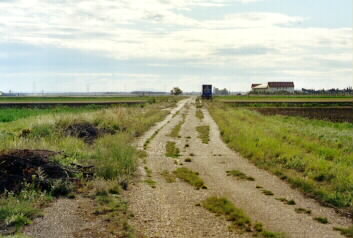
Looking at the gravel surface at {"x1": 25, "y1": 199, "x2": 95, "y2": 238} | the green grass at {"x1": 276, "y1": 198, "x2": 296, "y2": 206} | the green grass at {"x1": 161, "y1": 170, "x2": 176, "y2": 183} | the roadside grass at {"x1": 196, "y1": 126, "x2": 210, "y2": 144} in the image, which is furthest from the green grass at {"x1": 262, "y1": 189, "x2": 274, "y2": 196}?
the roadside grass at {"x1": 196, "y1": 126, "x2": 210, "y2": 144}

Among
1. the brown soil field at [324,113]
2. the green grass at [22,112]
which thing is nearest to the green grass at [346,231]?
the green grass at [22,112]

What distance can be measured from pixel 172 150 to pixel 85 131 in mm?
5395

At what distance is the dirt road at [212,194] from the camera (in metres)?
8.20

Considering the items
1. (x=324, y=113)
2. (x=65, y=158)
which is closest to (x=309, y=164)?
(x=65, y=158)

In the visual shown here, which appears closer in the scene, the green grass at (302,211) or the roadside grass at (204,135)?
the green grass at (302,211)

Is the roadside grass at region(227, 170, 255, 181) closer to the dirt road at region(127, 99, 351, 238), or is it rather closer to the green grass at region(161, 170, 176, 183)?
the dirt road at region(127, 99, 351, 238)

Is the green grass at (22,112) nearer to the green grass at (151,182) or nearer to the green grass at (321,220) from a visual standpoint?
the green grass at (151,182)

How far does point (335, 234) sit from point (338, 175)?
4593 millimetres

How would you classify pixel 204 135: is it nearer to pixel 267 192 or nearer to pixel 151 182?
pixel 151 182

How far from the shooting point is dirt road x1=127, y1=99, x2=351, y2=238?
820 centimetres

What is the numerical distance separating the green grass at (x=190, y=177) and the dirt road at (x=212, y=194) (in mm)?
206

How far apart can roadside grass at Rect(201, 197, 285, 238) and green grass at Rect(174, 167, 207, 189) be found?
1650mm

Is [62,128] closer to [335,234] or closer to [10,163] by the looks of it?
[10,163]

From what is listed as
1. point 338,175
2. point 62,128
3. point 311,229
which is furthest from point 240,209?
point 62,128
